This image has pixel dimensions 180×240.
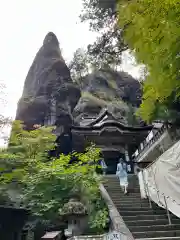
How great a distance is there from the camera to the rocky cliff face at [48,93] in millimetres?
23828

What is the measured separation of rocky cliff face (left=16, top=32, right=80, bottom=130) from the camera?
938 inches

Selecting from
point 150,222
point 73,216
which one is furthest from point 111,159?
point 73,216

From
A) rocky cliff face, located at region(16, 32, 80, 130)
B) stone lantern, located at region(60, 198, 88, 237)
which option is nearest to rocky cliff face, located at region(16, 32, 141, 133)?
rocky cliff face, located at region(16, 32, 80, 130)

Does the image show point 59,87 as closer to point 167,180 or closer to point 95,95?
point 95,95

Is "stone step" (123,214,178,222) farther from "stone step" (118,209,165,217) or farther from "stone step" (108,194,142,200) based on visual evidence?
"stone step" (108,194,142,200)

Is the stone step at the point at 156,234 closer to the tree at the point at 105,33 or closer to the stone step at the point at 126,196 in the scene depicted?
the stone step at the point at 126,196

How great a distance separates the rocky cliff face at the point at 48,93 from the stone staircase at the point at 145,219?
15.3 metres

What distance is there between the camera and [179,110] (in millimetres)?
8969

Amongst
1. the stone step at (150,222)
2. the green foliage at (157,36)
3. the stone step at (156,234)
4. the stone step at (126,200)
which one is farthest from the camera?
the stone step at (126,200)

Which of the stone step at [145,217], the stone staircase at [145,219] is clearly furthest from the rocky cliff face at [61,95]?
the stone step at [145,217]

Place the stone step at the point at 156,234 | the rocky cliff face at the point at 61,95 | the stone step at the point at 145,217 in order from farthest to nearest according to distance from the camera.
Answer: the rocky cliff face at the point at 61,95 → the stone step at the point at 145,217 → the stone step at the point at 156,234

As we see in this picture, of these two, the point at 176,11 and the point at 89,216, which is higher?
the point at 176,11

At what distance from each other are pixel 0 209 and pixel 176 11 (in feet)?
28.0

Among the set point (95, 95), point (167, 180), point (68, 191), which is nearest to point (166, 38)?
point (167, 180)
